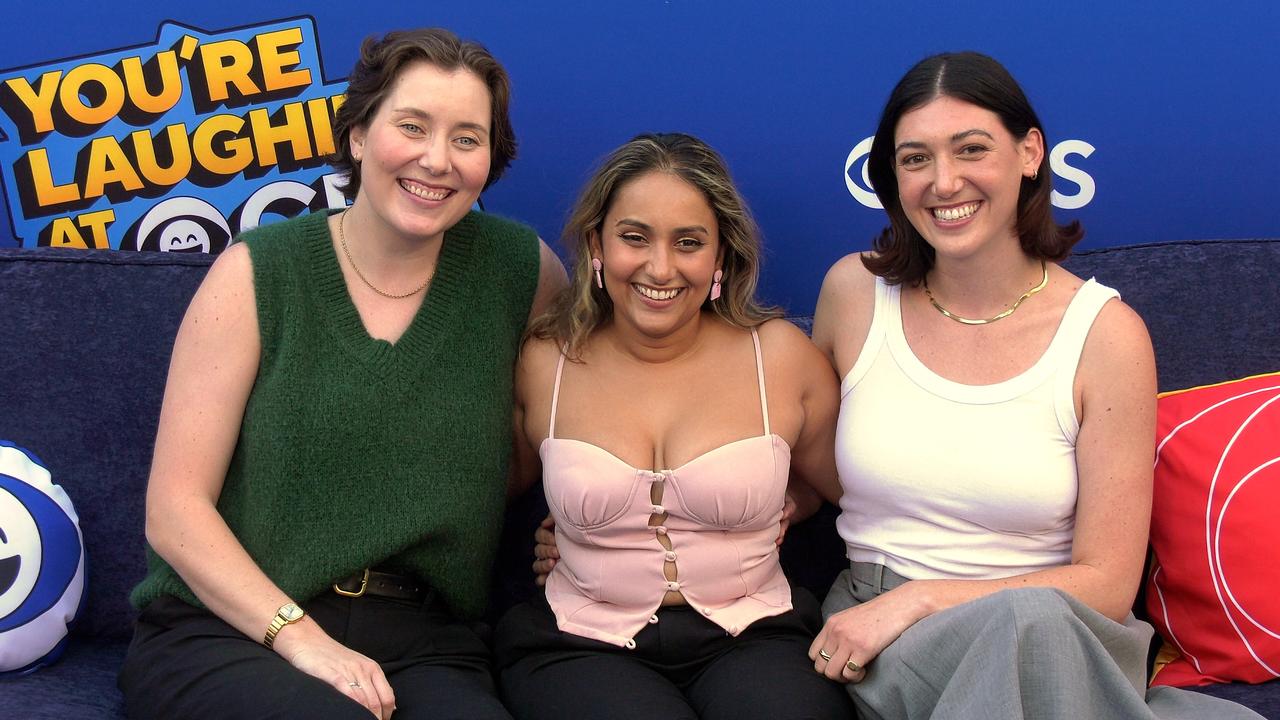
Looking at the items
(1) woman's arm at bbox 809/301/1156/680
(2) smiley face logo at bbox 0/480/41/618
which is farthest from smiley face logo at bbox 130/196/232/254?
(1) woman's arm at bbox 809/301/1156/680

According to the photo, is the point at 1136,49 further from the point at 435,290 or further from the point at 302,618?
the point at 302,618

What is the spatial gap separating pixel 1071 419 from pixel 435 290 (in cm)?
107

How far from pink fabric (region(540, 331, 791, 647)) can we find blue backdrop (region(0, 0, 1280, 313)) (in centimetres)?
81

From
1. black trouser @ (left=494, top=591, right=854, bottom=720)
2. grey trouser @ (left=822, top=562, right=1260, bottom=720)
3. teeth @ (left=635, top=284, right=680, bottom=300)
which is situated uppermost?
teeth @ (left=635, top=284, right=680, bottom=300)

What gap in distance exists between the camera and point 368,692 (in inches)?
71.1

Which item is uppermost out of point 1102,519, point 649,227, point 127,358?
point 649,227

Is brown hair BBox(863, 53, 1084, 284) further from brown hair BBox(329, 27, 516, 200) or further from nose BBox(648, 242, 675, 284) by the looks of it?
brown hair BBox(329, 27, 516, 200)

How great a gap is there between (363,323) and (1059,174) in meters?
1.49

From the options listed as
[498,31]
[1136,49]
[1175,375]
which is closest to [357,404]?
[498,31]

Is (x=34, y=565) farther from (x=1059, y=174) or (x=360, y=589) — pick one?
(x=1059, y=174)

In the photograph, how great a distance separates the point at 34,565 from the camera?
2059mm

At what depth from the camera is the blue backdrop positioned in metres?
2.54

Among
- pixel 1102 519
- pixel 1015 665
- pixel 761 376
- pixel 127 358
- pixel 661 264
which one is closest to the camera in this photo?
pixel 1015 665

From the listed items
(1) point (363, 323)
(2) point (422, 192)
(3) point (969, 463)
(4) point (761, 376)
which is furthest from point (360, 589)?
(3) point (969, 463)
